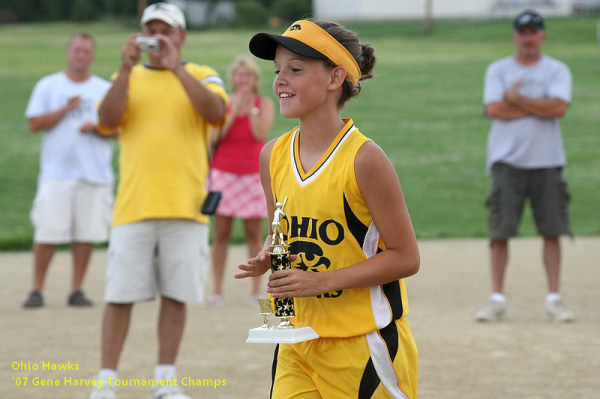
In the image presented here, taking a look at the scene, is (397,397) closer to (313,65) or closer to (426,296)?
(313,65)

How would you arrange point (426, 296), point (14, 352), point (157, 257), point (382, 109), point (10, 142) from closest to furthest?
point (157, 257) → point (14, 352) → point (426, 296) → point (10, 142) → point (382, 109)

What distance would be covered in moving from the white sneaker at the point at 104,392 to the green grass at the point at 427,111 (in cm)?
244

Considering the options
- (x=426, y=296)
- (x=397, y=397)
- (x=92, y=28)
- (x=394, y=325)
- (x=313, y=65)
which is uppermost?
(x=92, y=28)

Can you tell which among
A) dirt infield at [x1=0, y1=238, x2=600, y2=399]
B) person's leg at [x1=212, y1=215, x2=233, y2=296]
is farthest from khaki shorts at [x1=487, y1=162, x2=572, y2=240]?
person's leg at [x1=212, y1=215, x2=233, y2=296]

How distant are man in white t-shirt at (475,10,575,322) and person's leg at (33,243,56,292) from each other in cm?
380

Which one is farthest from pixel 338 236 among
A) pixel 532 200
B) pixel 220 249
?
pixel 220 249

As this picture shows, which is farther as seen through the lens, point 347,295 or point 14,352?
point 14,352

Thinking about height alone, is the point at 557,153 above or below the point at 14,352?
above

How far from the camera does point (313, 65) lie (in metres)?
3.73

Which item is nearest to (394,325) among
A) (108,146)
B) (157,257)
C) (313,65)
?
(313,65)

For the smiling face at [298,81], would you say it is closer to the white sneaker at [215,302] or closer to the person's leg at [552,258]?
the person's leg at [552,258]

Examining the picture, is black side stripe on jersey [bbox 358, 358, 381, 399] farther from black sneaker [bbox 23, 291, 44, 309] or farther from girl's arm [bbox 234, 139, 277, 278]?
black sneaker [bbox 23, 291, 44, 309]

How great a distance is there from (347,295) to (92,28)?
6363 cm

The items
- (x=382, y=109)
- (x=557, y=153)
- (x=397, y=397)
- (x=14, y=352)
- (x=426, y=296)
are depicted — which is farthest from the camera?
(x=382, y=109)
